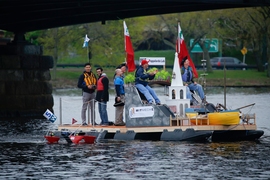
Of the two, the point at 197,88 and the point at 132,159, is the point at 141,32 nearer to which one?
the point at 197,88

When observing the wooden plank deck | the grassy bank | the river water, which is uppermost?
the grassy bank

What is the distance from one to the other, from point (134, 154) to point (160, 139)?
318cm

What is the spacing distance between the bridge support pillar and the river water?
12.3 m

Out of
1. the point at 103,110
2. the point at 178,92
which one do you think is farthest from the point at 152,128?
the point at 103,110

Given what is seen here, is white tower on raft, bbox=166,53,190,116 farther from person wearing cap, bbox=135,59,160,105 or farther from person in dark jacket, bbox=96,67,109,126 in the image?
person in dark jacket, bbox=96,67,109,126

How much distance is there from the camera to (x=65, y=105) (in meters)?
60.4

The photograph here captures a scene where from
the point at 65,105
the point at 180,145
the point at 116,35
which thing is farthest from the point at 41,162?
the point at 116,35

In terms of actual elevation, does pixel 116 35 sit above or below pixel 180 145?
above

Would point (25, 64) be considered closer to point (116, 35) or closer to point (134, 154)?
point (134, 154)

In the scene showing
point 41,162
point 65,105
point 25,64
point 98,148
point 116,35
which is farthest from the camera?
point 116,35

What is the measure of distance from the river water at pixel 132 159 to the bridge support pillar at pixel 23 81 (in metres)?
12.3

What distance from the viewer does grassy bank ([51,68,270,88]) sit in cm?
8312

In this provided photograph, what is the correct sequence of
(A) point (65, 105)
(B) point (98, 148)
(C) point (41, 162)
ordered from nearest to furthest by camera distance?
1. (C) point (41, 162)
2. (B) point (98, 148)
3. (A) point (65, 105)

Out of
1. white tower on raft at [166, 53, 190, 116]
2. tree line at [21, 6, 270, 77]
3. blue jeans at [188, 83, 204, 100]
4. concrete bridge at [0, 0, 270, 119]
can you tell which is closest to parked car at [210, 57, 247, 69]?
tree line at [21, 6, 270, 77]
